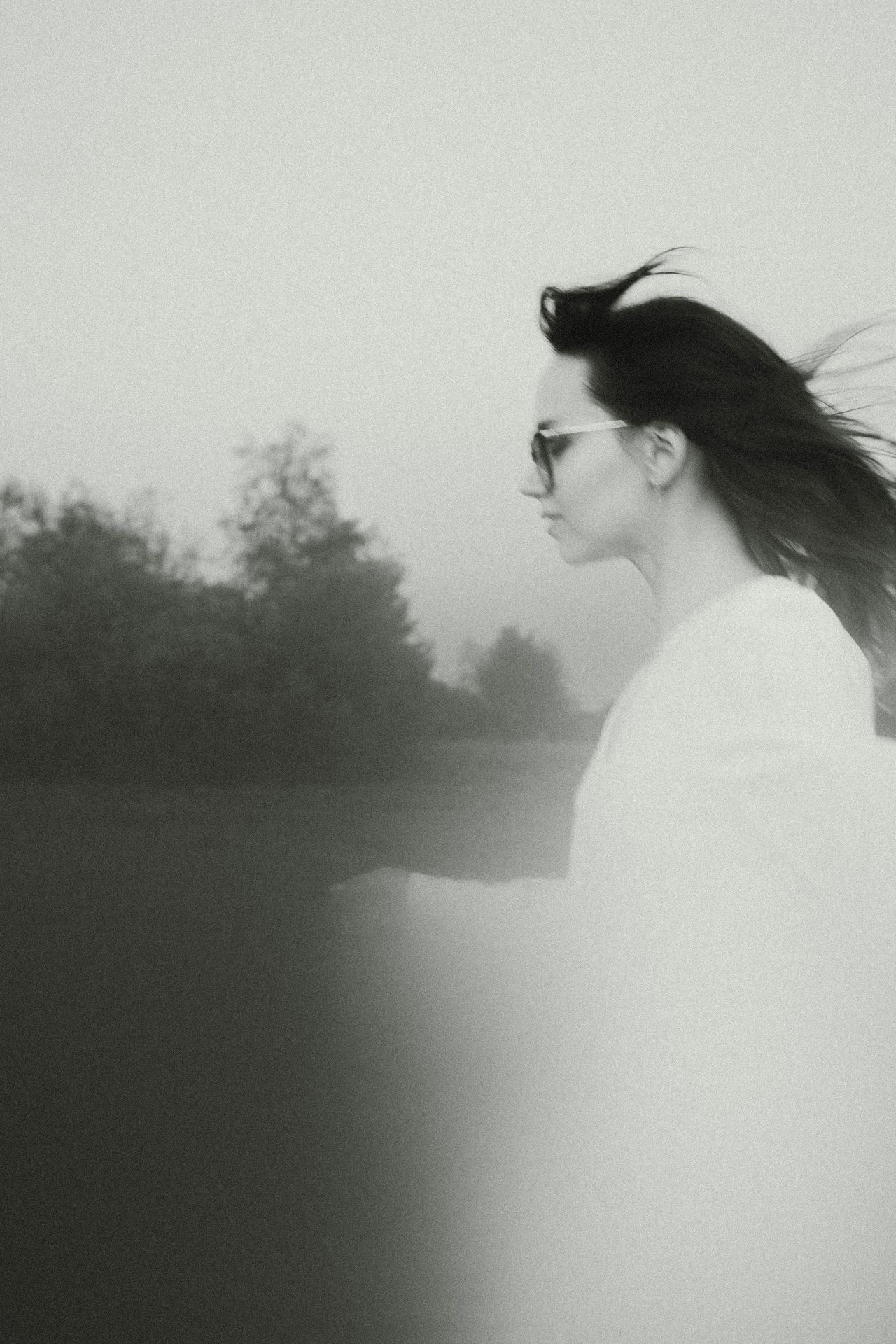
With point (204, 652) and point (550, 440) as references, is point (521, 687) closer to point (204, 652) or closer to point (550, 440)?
point (204, 652)

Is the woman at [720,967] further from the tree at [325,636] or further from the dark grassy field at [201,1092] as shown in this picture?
the tree at [325,636]

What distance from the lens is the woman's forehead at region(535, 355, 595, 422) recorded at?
867mm

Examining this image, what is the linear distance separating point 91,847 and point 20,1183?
2.58ft

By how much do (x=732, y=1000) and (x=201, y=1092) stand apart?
162cm

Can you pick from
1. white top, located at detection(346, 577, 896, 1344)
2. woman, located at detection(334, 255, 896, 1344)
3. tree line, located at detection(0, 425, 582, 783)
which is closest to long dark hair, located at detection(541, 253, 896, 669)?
woman, located at detection(334, 255, 896, 1344)

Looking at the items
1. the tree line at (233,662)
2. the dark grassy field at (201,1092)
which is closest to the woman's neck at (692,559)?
the dark grassy field at (201,1092)

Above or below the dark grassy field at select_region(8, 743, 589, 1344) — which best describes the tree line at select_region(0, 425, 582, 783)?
above

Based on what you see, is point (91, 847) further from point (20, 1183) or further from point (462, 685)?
point (462, 685)

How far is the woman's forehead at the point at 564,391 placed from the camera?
2.85ft

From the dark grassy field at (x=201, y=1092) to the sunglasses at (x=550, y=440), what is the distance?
708mm

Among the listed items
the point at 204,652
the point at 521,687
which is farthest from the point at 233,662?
the point at 521,687

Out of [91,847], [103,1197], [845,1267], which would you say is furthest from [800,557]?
[91,847]

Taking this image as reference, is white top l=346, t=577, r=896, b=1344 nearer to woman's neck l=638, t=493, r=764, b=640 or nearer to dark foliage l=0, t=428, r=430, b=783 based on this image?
woman's neck l=638, t=493, r=764, b=640

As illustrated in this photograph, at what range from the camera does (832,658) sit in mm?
650
